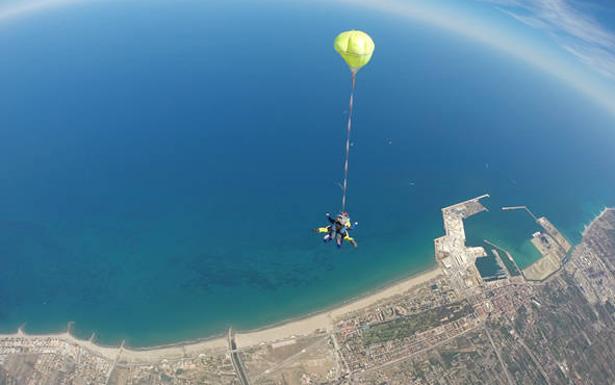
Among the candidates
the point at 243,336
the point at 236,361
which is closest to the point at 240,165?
the point at 243,336

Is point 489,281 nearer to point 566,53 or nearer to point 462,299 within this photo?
point 462,299

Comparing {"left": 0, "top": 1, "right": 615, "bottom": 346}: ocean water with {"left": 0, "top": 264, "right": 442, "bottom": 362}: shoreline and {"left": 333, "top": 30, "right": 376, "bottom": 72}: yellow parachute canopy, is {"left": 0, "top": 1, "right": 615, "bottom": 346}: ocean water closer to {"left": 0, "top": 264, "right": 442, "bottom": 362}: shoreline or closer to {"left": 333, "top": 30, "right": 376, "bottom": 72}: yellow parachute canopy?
{"left": 0, "top": 264, "right": 442, "bottom": 362}: shoreline

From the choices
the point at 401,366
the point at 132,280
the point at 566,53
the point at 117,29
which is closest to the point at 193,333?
the point at 132,280

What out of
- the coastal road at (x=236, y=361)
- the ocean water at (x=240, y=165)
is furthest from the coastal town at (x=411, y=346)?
the ocean water at (x=240, y=165)

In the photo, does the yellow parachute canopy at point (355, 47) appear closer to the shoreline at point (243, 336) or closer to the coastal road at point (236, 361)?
the shoreline at point (243, 336)

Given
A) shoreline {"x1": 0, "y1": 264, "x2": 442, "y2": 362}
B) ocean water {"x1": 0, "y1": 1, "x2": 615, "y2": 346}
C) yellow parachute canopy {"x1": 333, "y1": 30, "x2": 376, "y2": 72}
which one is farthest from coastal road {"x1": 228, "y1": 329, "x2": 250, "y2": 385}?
yellow parachute canopy {"x1": 333, "y1": 30, "x2": 376, "y2": 72}

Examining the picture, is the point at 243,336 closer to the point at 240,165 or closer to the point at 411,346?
the point at 411,346
